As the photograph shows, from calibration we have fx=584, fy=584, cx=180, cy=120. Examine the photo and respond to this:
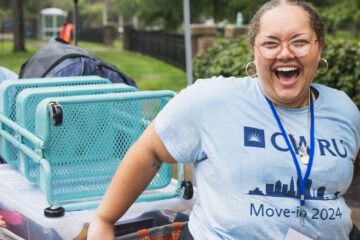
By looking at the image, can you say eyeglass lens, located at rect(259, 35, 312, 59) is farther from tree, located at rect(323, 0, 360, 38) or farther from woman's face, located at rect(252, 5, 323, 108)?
tree, located at rect(323, 0, 360, 38)

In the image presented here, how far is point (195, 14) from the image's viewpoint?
23469 mm

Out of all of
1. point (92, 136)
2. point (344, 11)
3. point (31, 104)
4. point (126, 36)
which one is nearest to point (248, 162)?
point (92, 136)

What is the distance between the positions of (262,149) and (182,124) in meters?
0.27

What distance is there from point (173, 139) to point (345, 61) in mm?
4907

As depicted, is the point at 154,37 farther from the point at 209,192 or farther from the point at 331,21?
the point at 331,21

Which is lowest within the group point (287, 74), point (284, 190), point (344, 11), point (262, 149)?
point (284, 190)

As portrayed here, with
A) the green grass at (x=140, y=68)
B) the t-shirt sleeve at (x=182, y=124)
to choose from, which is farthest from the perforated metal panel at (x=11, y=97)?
the green grass at (x=140, y=68)

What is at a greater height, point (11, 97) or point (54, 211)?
point (11, 97)

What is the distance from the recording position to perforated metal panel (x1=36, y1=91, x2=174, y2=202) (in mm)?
2480

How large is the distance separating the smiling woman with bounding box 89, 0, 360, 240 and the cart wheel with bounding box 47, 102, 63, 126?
1.66 ft

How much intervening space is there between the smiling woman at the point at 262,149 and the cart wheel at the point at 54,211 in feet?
1.48

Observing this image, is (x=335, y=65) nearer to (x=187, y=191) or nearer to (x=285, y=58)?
(x=187, y=191)

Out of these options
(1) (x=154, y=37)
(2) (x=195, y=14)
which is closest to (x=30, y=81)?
(1) (x=154, y=37)

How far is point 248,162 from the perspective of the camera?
1.90 m
